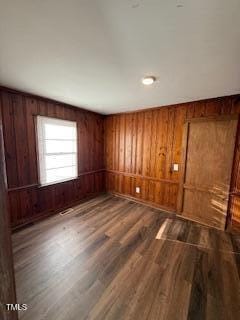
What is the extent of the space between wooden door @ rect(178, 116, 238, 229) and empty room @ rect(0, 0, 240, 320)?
2 centimetres

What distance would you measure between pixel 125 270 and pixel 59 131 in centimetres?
265

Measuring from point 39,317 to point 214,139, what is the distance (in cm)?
317

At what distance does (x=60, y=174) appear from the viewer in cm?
315

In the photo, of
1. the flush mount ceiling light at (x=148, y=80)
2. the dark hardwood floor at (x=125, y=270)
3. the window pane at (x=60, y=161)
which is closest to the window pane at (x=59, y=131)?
the window pane at (x=60, y=161)

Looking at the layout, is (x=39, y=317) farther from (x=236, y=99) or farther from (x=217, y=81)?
(x=236, y=99)

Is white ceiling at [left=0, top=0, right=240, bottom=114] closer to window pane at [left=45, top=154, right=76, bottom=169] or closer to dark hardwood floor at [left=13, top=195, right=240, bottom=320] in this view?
window pane at [left=45, top=154, right=76, bottom=169]

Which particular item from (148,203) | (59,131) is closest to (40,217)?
(59,131)

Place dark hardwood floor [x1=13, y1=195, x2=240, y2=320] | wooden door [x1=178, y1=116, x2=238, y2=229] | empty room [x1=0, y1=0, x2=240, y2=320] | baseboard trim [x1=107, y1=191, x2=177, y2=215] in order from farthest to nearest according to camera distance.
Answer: baseboard trim [x1=107, y1=191, x2=177, y2=215]
wooden door [x1=178, y1=116, x2=238, y2=229]
dark hardwood floor [x1=13, y1=195, x2=240, y2=320]
empty room [x1=0, y1=0, x2=240, y2=320]

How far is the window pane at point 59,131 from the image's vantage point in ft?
9.35

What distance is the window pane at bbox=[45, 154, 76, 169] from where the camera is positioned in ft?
9.60

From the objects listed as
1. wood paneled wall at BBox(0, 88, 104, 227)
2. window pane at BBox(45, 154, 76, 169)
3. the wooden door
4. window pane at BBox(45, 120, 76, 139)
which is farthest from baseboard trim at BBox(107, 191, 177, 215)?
window pane at BBox(45, 120, 76, 139)

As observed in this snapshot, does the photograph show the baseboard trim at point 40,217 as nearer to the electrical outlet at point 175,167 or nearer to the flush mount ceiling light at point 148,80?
the electrical outlet at point 175,167

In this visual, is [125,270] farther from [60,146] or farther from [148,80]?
[60,146]

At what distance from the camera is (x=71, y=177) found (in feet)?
11.2
